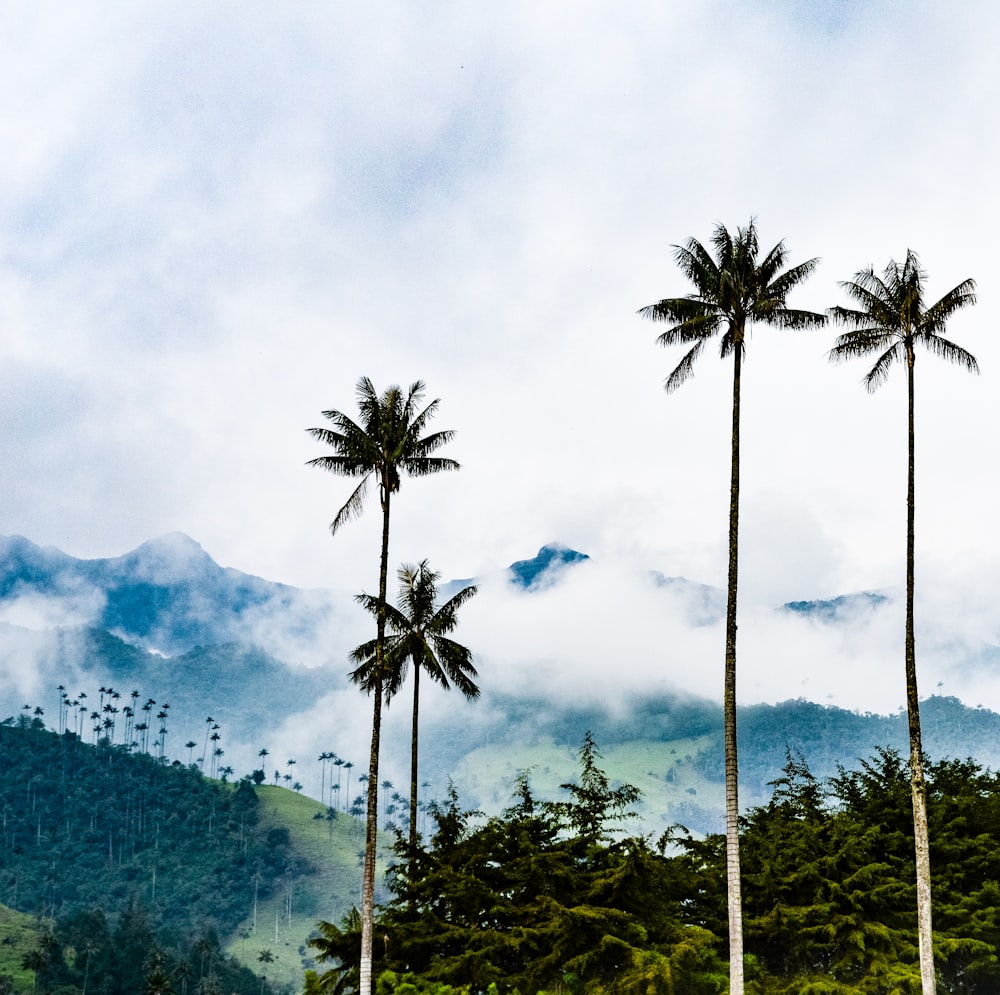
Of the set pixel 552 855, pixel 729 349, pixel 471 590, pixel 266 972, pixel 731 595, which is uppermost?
pixel 729 349

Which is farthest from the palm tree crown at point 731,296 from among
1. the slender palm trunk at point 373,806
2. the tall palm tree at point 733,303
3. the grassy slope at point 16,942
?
the grassy slope at point 16,942

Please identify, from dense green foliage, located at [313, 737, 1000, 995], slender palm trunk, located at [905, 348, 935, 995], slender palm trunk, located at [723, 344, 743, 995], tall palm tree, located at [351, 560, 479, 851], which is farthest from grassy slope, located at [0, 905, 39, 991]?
slender palm trunk, located at [905, 348, 935, 995]

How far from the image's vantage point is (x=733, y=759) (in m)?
30.5

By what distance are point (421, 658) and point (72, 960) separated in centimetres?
13093

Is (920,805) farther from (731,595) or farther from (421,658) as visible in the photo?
(421,658)

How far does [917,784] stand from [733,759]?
7.14 metres

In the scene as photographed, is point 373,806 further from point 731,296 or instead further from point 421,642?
point 731,296

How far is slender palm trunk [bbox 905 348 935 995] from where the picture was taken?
30.8 meters

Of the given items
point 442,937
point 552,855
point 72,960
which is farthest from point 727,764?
point 72,960

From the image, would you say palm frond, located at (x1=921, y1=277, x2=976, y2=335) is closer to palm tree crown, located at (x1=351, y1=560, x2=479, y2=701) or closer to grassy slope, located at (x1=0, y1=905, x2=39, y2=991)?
palm tree crown, located at (x1=351, y1=560, x2=479, y2=701)

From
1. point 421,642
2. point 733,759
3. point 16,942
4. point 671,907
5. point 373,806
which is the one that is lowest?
point 16,942

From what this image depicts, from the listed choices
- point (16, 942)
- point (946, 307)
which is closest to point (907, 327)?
point (946, 307)

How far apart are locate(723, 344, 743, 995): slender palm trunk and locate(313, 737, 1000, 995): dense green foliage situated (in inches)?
180

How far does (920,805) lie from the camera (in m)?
33.1
